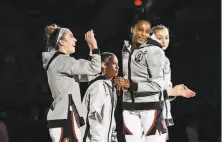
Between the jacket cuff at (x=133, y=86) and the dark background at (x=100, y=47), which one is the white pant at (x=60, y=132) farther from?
the dark background at (x=100, y=47)

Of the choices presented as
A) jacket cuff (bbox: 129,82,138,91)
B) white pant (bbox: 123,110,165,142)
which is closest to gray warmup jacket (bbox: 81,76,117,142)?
white pant (bbox: 123,110,165,142)

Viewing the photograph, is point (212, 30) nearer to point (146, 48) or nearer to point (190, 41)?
point (190, 41)

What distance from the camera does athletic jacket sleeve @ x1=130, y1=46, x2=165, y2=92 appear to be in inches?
199

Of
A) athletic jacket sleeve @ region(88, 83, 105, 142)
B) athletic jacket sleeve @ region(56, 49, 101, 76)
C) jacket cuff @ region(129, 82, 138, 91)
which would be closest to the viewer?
athletic jacket sleeve @ region(56, 49, 101, 76)

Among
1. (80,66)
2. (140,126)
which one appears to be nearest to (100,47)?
(140,126)

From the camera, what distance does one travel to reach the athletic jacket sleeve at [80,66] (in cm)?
478

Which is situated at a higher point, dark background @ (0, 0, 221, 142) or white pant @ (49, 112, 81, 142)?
dark background @ (0, 0, 221, 142)

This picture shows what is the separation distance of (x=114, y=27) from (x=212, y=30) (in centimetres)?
112

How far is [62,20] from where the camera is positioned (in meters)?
6.32

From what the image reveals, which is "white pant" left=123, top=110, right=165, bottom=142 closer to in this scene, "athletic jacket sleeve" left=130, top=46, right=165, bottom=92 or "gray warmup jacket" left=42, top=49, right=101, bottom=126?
"athletic jacket sleeve" left=130, top=46, right=165, bottom=92

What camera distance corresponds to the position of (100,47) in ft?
20.5

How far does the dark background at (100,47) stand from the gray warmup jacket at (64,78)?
3.77 feet

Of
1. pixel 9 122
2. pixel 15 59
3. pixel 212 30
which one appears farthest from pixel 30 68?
pixel 212 30

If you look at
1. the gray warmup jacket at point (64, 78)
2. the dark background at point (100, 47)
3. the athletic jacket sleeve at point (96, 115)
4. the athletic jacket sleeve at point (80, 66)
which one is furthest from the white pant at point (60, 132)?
the dark background at point (100, 47)
